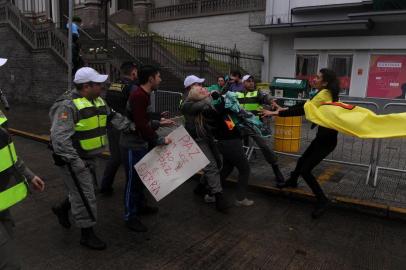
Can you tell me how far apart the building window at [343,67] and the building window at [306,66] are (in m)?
0.63

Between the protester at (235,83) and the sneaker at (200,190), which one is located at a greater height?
the protester at (235,83)

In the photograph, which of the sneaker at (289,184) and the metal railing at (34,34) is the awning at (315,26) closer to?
the metal railing at (34,34)

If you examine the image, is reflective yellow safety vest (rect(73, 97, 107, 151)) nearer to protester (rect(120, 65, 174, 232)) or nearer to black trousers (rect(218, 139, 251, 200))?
protester (rect(120, 65, 174, 232))

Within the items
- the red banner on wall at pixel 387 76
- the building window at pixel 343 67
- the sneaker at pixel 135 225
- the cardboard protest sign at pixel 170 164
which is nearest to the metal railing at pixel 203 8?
the building window at pixel 343 67

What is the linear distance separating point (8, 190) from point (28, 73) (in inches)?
570

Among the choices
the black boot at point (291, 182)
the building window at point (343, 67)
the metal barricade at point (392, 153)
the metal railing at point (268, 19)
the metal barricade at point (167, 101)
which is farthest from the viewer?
the metal railing at point (268, 19)

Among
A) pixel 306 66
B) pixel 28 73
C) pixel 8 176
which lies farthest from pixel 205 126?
pixel 28 73

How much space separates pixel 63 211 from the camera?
436 cm

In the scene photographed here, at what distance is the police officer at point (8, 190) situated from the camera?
8.16ft

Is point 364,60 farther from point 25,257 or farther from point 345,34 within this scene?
point 25,257

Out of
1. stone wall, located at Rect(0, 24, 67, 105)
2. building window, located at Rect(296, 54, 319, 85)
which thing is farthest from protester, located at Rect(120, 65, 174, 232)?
building window, located at Rect(296, 54, 319, 85)

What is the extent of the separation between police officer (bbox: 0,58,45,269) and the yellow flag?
11.9ft

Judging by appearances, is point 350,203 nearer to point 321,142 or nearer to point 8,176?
point 321,142

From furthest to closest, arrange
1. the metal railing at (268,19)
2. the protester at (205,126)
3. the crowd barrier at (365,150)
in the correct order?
the metal railing at (268,19)
the crowd barrier at (365,150)
the protester at (205,126)
